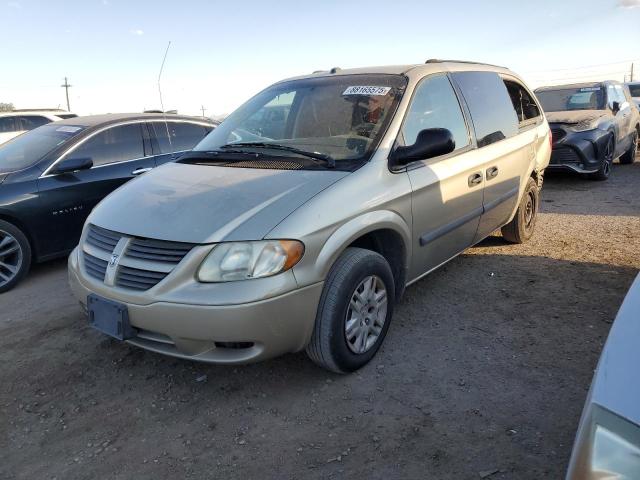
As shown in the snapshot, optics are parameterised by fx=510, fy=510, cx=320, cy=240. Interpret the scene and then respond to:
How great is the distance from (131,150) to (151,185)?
2600 millimetres

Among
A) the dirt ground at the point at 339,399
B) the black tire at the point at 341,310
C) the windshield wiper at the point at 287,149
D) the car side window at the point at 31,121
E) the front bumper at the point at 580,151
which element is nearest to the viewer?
the dirt ground at the point at 339,399

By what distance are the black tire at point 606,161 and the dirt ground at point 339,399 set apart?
4725mm

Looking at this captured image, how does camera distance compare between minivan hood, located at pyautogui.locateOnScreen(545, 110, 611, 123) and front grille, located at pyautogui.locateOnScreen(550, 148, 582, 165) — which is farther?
minivan hood, located at pyautogui.locateOnScreen(545, 110, 611, 123)

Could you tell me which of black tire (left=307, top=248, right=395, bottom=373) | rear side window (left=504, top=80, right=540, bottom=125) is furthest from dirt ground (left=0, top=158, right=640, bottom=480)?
rear side window (left=504, top=80, right=540, bottom=125)

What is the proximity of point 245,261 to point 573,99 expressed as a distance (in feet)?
28.6

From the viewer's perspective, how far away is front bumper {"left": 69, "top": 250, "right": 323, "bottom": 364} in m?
2.44

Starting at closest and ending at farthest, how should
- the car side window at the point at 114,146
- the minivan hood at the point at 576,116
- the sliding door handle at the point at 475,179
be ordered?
the sliding door handle at the point at 475,179 < the car side window at the point at 114,146 < the minivan hood at the point at 576,116

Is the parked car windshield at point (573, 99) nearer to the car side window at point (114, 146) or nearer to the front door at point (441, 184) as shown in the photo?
the front door at point (441, 184)

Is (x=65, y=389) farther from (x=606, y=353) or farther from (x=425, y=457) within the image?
(x=606, y=353)

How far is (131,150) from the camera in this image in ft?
18.2

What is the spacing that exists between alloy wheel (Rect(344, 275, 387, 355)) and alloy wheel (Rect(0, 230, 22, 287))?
3.44 m

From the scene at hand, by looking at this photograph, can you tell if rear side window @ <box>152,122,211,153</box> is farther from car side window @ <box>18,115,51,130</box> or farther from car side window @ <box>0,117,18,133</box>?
car side window @ <box>0,117,18,133</box>

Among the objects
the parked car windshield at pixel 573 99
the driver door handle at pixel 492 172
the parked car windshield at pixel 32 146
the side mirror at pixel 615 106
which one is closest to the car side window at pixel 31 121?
the parked car windshield at pixel 32 146

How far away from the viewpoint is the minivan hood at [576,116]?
8.12 meters
